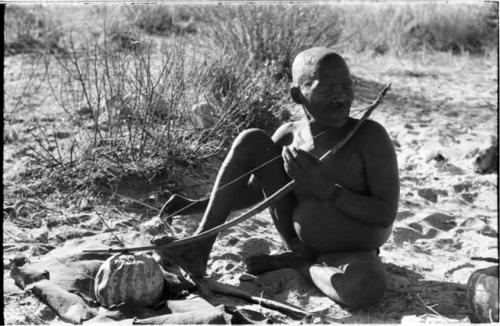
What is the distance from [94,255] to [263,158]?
94 centimetres

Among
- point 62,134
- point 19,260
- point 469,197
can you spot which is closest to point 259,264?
point 19,260

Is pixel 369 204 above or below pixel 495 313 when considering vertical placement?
above

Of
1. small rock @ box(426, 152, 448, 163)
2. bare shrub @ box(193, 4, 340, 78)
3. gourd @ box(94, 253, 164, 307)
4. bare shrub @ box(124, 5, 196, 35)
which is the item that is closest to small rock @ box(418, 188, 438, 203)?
small rock @ box(426, 152, 448, 163)

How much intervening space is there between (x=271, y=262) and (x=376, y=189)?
63 cm

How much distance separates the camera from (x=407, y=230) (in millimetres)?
4844

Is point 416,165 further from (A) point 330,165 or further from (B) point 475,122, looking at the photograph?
(A) point 330,165

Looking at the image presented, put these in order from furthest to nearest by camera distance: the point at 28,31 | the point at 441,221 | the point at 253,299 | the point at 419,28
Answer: the point at 419,28, the point at 28,31, the point at 441,221, the point at 253,299

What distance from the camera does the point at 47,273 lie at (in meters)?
3.80

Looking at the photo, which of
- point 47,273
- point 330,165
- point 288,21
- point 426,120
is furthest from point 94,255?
point 288,21

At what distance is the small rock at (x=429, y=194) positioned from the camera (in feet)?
17.7

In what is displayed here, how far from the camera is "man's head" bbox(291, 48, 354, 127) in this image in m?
3.71

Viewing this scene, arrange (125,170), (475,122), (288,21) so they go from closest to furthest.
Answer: (125,170) → (475,122) → (288,21)

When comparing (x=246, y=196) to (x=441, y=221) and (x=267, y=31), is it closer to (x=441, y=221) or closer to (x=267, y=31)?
(x=441, y=221)

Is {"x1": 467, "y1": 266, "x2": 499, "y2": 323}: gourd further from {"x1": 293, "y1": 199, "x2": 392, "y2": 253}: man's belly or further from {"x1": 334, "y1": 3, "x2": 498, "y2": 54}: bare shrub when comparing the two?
{"x1": 334, "y1": 3, "x2": 498, "y2": 54}: bare shrub
